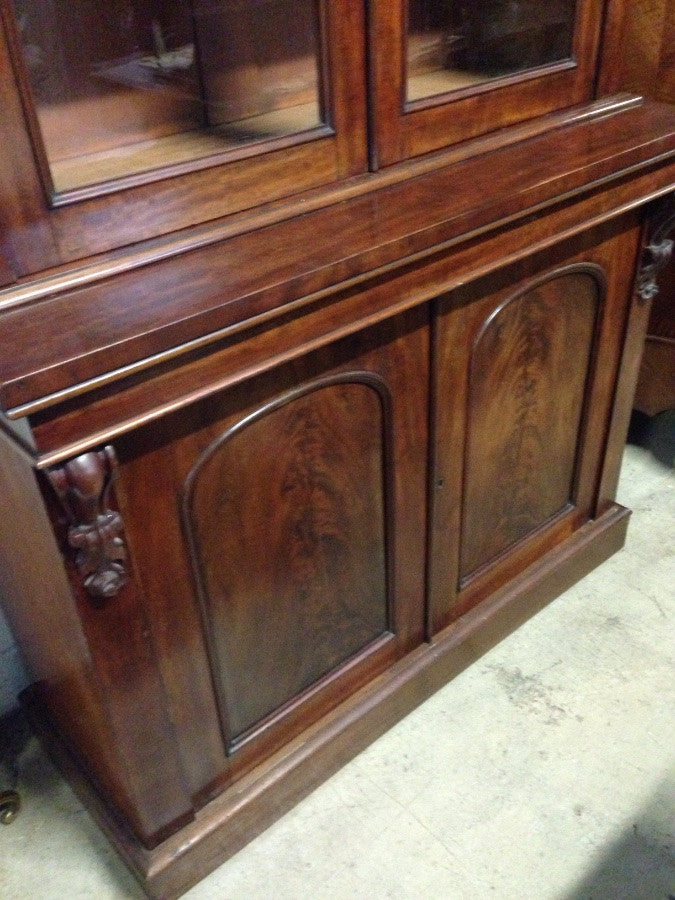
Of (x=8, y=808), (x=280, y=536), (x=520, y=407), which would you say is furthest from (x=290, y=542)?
(x=8, y=808)

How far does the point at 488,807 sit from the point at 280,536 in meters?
0.54

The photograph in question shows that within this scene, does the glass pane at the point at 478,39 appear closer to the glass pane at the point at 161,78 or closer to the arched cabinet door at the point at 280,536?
the glass pane at the point at 161,78

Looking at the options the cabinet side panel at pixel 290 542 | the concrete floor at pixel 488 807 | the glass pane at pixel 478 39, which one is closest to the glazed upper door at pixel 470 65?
the glass pane at pixel 478 39

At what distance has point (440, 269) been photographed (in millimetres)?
905

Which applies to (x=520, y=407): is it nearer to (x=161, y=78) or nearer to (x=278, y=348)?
(x=278, y=348)

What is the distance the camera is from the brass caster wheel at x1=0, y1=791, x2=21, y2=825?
119 centimetres

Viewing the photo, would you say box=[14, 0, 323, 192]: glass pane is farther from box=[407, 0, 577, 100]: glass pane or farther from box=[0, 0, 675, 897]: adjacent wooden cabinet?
box=[407, 0, 577, 100]: glass pane

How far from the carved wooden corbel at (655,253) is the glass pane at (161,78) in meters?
0.59

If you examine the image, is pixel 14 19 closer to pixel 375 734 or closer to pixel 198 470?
pixel 198 470

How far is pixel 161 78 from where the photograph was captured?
0.81 meters

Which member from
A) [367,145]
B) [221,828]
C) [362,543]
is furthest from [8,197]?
[221,828]

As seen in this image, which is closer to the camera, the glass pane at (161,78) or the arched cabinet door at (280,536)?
the glass pane at (161,78)

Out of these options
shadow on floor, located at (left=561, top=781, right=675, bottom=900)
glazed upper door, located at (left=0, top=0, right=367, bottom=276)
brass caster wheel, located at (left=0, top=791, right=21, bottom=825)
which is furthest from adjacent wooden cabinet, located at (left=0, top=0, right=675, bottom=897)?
shadow on floor, located at (left=561, top=781, right=675, bottom=900)

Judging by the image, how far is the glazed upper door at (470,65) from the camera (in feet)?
2.95
